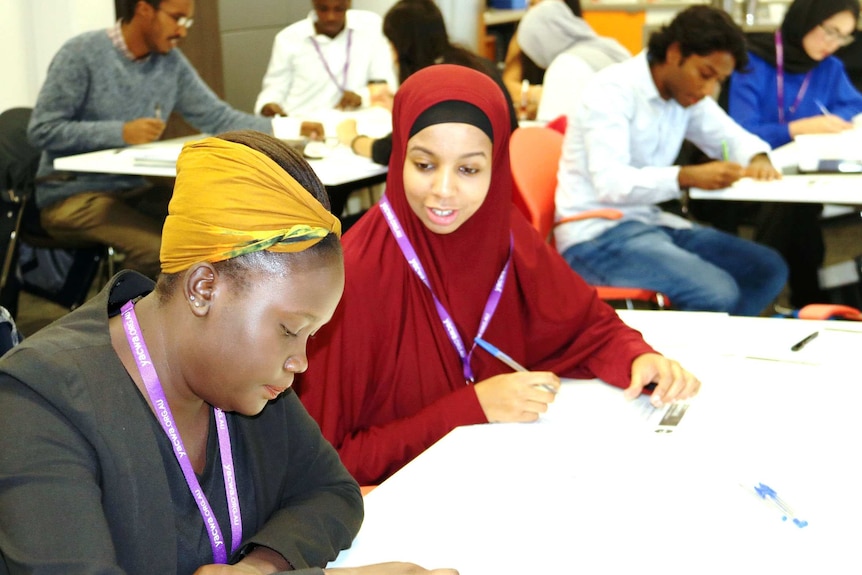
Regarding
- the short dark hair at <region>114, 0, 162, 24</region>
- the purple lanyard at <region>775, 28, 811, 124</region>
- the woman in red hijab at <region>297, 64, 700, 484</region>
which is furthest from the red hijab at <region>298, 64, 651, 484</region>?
the purple lanyard at <region>775, 28, 811, 124</region>

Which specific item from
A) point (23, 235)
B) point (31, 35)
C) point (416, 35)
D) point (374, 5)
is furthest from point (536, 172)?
point (374, 5)

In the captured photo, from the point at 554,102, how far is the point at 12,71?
2.66 m

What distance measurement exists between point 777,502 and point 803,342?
27.0 inches

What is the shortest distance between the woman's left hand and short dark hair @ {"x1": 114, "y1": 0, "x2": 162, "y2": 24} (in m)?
2.77

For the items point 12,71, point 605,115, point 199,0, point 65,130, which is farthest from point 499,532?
point 199,0

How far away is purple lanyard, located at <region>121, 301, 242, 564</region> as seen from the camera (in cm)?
107

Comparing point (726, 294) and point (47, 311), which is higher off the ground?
point (726, 294)

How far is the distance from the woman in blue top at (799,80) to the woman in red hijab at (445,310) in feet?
9.30

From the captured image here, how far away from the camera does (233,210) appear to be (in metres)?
1.01

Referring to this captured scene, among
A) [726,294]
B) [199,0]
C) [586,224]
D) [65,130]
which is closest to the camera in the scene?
[726,294]

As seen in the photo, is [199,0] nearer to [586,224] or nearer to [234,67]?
[234,67]

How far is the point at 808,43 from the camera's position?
4523mm

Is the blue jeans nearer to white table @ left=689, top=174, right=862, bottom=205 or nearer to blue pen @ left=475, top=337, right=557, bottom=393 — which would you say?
white table @ left=689, top=174, right=862, bottom=205

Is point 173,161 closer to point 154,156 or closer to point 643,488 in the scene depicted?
point 154,156
